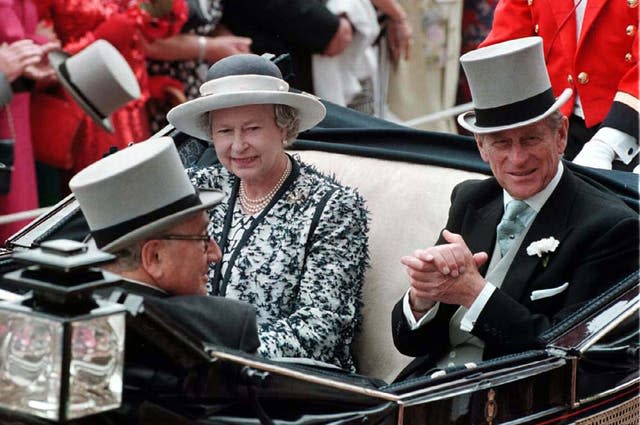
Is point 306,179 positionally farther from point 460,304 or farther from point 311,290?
point 460,304

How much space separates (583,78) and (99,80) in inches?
68.6

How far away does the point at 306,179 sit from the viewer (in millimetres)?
4000

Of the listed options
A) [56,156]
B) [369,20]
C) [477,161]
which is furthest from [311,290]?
[369,20]

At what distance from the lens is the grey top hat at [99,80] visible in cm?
523

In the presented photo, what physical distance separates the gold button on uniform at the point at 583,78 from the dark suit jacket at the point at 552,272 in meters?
0.85

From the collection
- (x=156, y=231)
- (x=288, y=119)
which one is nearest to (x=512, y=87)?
(x=288, y=119)

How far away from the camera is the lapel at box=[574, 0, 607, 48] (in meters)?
4.43

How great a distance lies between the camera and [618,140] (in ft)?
13.8

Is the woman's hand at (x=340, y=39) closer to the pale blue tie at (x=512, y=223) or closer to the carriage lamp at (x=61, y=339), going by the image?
the pale blue tie at (x=512, y=223)

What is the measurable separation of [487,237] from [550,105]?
1.15 ft

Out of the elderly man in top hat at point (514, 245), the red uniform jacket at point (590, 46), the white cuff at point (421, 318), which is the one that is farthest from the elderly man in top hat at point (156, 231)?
the red uniform jacket at point (590, 46)

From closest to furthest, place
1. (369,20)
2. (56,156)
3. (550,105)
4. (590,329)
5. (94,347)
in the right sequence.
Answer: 1. (94,347)
2. (590,329)
3. (550,105)
4. (56,156)
5. (369,20)

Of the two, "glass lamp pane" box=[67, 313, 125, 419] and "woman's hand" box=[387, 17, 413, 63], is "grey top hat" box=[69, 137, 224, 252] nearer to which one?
"glass lamp pane" box=[67, 313, 125, 419]

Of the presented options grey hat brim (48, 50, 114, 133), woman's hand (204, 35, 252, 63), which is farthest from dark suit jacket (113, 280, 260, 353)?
woman's hand (204, 35, 252, 63)
